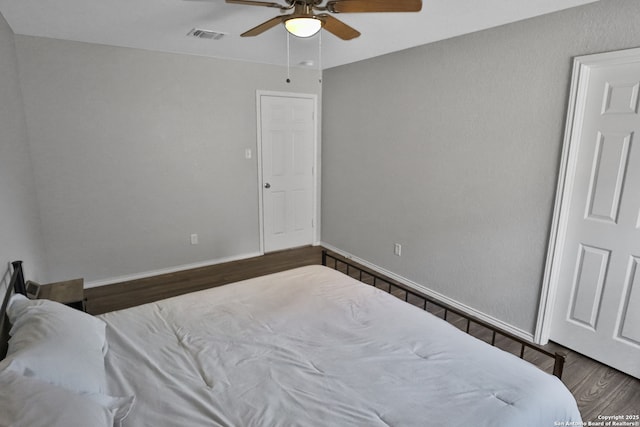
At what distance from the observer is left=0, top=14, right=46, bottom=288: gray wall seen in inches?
84.3

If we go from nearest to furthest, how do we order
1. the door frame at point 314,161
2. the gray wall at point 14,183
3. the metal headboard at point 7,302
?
the metal headboard at point 7,302 < the gray wall at point 14,183 < the door frame at point 314,161

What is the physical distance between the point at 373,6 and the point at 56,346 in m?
2.08

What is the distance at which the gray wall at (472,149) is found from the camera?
2.55m

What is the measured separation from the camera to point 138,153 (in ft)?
12.4

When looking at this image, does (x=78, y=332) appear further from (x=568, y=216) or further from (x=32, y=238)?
(x=568, y=216)

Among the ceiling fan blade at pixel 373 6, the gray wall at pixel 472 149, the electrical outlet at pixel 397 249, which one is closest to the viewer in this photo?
the ceiling fan blade at pixel 373 6

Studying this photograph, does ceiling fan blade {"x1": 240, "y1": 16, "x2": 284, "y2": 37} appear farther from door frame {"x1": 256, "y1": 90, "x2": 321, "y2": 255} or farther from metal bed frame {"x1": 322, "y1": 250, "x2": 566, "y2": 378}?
door frame {"x1": 256, "y1": 90, "x2": 321, "y2": 255}

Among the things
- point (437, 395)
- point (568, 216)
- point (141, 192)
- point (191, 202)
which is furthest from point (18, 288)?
point (568, 216)

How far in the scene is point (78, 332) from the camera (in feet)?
5.00

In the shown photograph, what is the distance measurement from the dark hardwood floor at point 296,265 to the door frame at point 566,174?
0.30 m

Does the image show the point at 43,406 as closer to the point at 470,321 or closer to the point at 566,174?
the point at 470,321

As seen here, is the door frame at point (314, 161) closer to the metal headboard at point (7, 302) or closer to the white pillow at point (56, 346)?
the metal headboard at point (7, 302)

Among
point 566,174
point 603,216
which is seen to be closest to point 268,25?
point 566,174

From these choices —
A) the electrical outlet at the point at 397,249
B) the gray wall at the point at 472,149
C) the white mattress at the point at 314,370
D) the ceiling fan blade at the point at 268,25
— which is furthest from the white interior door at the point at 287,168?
the white mattress at the point at 314,370
